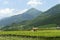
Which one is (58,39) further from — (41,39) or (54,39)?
(41,39)

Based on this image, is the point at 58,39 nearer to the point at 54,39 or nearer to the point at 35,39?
the point at 54,39

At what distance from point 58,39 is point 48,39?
1.64 m

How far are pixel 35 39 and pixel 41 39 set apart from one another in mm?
1155

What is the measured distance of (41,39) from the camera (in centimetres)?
3156

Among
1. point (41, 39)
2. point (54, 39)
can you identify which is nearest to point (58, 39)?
point (54, 39)

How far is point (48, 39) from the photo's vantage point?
30609 millimetres

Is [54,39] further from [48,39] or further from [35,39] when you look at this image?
[35,39]

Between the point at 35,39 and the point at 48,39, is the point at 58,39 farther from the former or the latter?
the point at 35,39

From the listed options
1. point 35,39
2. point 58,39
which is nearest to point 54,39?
point 58,39

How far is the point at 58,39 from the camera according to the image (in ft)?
99.2

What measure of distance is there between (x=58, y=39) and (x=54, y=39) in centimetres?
65

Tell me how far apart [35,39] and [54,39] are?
359cm

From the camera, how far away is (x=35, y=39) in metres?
32.1
